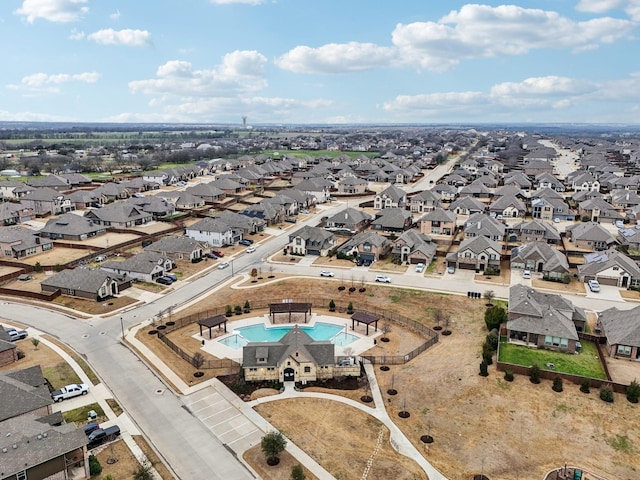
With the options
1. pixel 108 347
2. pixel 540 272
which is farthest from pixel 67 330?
pixel 540 272

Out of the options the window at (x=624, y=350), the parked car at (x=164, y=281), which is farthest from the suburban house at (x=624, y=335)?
the parked car at (x=164, y=281)

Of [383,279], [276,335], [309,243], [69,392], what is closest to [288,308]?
[276,335]

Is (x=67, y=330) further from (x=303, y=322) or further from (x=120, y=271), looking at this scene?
(x=303, y=322)

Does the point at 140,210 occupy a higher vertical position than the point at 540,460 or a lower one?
higher

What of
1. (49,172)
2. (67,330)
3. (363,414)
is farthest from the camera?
(49,172)

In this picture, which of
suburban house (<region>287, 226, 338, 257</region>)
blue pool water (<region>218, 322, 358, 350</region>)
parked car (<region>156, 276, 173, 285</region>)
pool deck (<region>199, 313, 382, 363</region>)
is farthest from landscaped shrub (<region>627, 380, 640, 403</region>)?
parked car (<region>156, 276, 173, 285</region>)

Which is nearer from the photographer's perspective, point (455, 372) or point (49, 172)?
point (455, 372)

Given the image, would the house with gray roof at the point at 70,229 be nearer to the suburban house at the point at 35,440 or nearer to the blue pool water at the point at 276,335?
the blue pool water at the point at 276,335
